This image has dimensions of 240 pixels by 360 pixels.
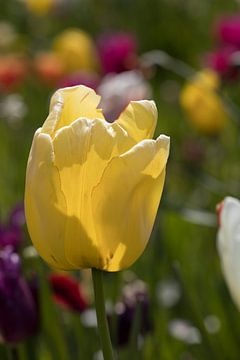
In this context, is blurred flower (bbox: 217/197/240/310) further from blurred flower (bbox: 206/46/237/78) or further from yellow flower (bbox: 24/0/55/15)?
yellow flower (bbox: 24/0/55/15)

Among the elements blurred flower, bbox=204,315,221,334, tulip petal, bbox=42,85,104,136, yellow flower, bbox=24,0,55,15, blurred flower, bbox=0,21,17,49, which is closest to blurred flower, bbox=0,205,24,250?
blurred flower, bbox=204,315,221,334

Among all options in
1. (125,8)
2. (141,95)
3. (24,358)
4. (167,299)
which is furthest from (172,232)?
(125,8)

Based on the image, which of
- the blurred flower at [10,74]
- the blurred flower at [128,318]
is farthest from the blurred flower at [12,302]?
the blurred flower at [10,74]

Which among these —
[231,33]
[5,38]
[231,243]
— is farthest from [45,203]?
[5,38]

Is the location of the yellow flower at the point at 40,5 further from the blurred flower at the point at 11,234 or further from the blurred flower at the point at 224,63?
the blurred flower at the point at 11,234

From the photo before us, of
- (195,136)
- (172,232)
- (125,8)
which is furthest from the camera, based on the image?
(125,8)

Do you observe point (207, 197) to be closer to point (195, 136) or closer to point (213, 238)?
point (213, 238)

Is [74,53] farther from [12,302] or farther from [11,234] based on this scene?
[12,302]
